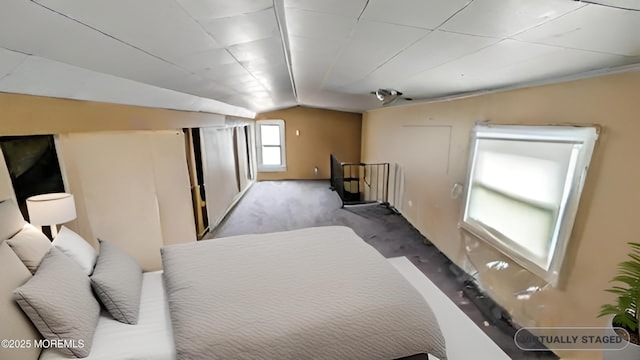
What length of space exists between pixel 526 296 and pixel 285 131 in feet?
21.8

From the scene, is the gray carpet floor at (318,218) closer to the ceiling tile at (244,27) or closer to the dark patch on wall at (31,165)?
the dark patch on wall at (31,165)

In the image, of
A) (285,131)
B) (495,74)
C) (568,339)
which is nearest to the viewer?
(568,339)

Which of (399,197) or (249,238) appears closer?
(249,238)

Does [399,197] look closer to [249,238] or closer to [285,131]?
[249,238]

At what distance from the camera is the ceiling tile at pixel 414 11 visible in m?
1.04

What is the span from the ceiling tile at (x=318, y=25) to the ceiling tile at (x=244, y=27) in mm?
97

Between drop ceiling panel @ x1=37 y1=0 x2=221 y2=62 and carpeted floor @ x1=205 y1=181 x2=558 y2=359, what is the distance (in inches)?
111

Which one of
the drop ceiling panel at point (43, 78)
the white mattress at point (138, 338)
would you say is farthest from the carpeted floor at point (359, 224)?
the drop ceiling panel at point (43, 78)

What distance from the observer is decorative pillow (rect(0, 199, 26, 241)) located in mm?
1475

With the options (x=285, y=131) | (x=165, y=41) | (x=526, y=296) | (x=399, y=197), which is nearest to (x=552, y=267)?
(x=526, y=296)

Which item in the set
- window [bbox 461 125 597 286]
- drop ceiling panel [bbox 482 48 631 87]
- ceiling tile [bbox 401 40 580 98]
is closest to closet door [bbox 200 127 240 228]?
ceiling tile [bbox 401 40 580 98]

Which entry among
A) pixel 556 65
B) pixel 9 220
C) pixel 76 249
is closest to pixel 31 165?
pixel 9 220

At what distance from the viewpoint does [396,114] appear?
5055 millimetres

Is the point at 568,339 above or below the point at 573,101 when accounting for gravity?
below
